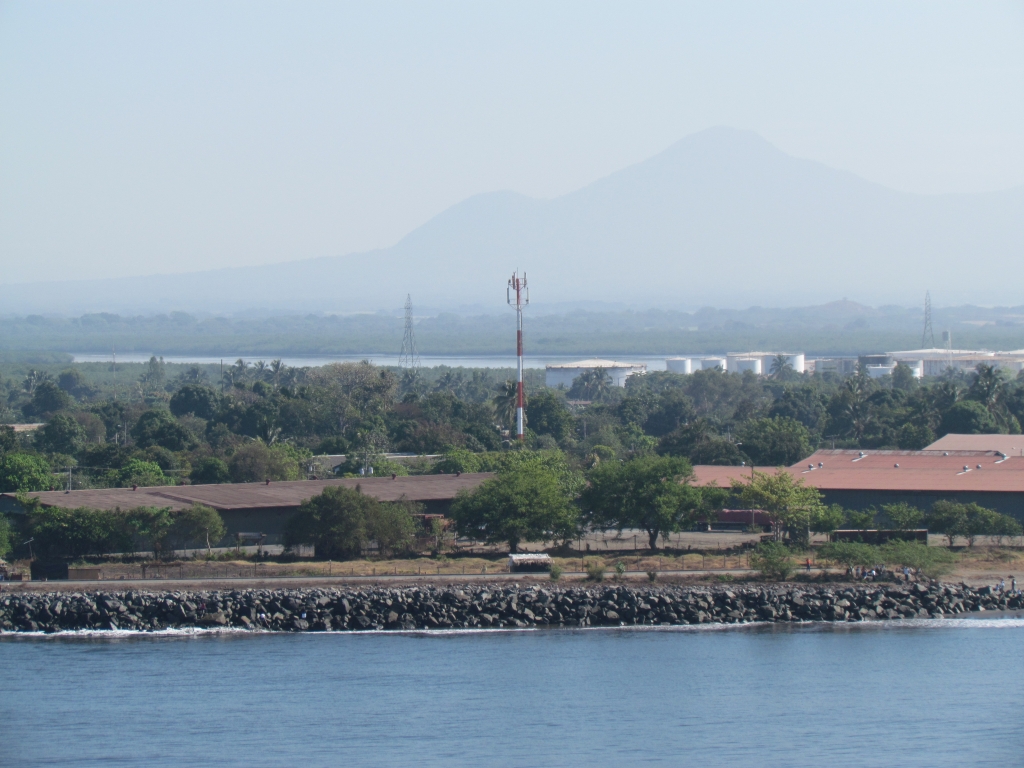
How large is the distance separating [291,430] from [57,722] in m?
41.3

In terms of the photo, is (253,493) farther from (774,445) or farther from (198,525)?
(774,445)

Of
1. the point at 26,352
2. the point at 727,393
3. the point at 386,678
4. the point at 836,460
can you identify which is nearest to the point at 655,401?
the point at 727,393

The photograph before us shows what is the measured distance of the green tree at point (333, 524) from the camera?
33781mm

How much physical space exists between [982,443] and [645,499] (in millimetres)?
18727

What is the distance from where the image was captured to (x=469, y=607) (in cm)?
2922

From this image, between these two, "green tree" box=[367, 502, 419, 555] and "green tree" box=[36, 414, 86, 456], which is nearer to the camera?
Result: "green tree" box=[367, 502, 419, 555]

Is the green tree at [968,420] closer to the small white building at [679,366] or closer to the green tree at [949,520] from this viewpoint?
the green tree at [949,520]

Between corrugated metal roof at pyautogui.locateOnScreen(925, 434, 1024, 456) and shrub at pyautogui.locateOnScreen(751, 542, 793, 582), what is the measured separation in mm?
16814

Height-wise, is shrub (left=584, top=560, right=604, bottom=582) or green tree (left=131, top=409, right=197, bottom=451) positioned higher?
green tree (left=131, top=409, right=197, bottom=451)

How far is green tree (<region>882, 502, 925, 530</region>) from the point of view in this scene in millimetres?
36156

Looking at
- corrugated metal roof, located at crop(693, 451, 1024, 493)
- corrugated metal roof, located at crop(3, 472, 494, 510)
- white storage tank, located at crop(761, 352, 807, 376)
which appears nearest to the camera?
corrugated metal roof, located at crop(3, 472, 494, 510)

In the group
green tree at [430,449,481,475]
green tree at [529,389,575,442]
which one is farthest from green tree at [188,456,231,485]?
green tree at [529,389,575,442]

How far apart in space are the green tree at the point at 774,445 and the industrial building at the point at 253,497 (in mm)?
12974

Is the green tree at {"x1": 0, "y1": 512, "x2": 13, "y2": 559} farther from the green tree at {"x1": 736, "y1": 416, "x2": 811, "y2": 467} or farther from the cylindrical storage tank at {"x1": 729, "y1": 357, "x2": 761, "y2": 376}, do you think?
the cylindrical storage tank at {"x1": 729, "y1": 357, "x2": 761, "y2": 376}
